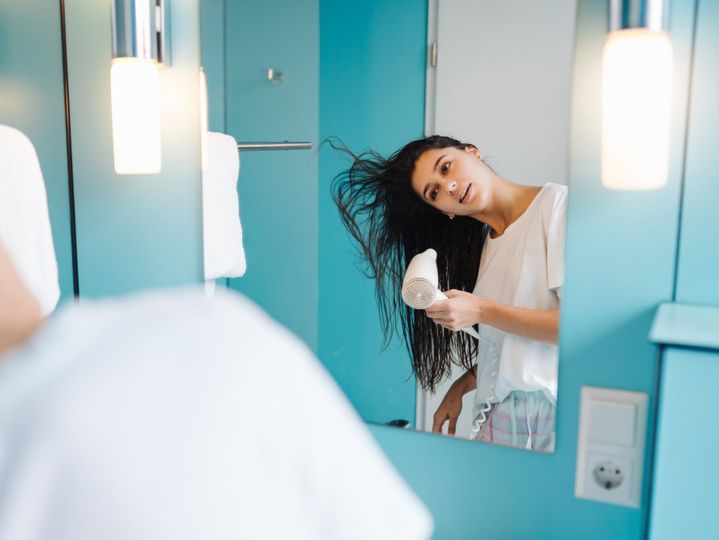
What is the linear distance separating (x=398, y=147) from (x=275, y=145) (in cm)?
19

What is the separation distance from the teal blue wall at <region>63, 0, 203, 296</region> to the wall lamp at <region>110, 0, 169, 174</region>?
0.06 ft

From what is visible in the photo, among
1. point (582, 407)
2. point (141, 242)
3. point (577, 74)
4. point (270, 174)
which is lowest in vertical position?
point (582, 407)

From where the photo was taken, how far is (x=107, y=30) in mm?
1092

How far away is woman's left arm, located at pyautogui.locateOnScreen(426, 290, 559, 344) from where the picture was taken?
0.81 meters

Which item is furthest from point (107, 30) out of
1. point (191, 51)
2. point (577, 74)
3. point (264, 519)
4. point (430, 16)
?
point (264, 519)

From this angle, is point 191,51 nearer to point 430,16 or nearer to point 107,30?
point 107,30

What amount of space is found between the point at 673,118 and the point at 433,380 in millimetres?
405

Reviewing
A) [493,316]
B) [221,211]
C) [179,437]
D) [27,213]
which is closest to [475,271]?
[493,316]

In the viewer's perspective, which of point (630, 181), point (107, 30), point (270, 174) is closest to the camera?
point (630, 181)

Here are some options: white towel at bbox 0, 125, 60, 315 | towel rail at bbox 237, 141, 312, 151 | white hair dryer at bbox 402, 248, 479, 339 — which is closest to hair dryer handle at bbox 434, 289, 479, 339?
white hair dryer at bbox 402, 248, 479, 339

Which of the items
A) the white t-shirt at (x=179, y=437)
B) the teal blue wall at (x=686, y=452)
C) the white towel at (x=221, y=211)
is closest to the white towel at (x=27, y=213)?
the white towel at (x=221, y=211)

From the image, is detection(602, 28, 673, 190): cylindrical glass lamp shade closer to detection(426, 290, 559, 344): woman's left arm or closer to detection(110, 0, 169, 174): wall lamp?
detection(426, 290, 559, 344): woman's left arm

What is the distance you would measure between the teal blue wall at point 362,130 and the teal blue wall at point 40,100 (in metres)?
0.49

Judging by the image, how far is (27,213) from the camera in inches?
43.6
